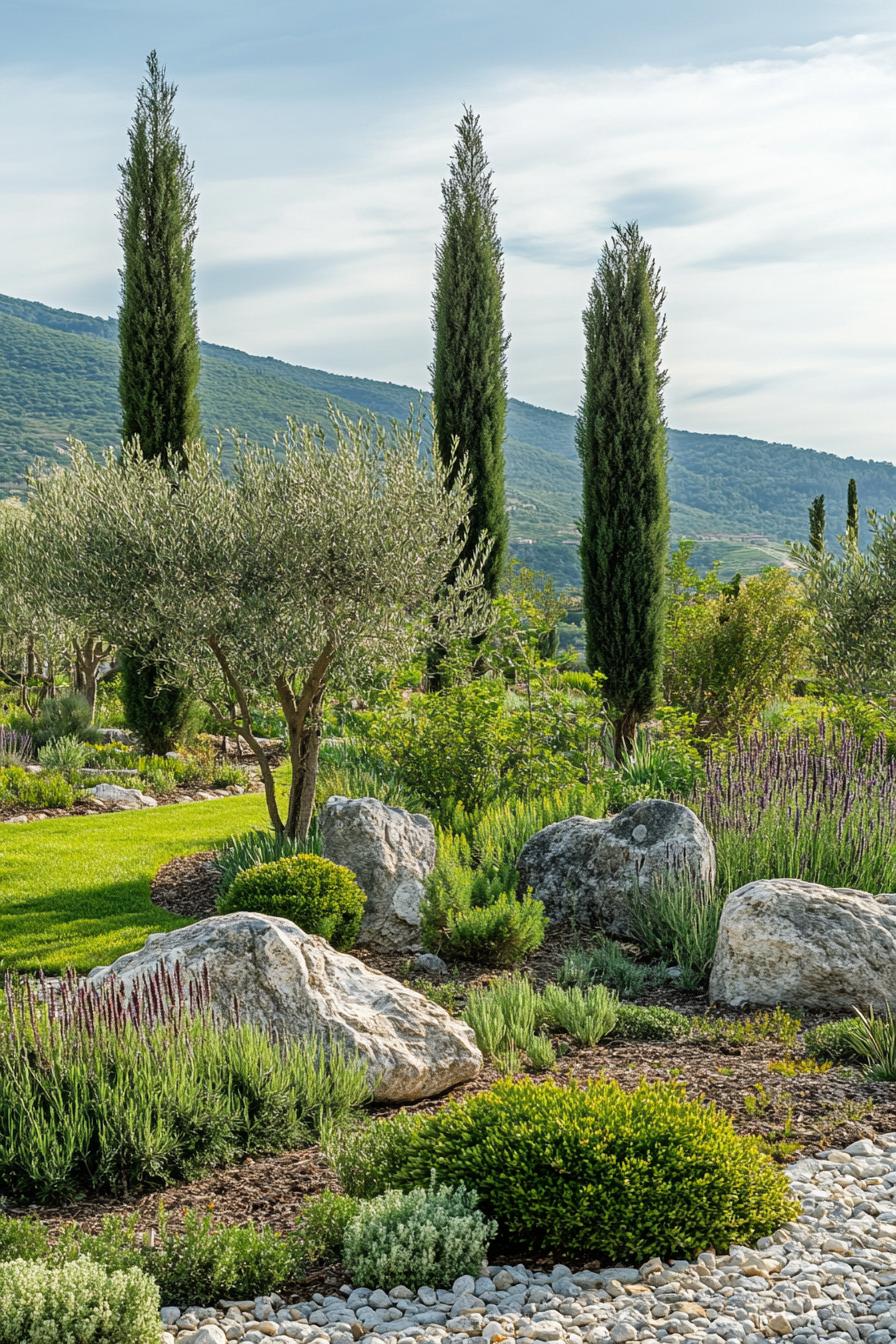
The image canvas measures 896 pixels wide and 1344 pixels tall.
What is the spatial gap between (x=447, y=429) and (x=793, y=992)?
458 inches

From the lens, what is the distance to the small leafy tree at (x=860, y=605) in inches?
335

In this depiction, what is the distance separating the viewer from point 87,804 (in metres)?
12.8

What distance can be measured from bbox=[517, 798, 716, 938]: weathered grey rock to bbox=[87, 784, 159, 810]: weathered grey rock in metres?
6.12

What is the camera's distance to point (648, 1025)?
19.3 ft

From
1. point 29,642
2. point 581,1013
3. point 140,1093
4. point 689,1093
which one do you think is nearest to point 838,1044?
point 689,1093

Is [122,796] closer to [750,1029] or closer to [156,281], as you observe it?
[156,281]

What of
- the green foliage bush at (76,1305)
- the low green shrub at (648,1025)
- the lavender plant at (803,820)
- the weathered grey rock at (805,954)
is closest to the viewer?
the green foliage bush at (76,1305)

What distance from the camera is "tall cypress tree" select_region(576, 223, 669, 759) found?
591 inches

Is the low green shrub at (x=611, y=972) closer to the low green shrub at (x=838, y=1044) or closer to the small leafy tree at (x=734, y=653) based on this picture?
the low green shrub at (x=838, y=1044)

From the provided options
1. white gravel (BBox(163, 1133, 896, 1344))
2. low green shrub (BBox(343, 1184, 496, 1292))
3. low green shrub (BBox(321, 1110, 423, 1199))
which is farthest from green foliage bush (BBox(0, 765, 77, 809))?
white gravel (BBox(163, 1133, 896, 1344))

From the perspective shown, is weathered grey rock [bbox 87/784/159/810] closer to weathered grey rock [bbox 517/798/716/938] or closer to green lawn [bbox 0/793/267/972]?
green lawn [bbox 0/793/267/972]

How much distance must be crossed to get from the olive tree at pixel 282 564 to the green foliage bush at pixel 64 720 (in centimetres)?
790

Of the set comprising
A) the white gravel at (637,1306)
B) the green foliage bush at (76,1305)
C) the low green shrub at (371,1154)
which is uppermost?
the green foliage bush at (76,1305)

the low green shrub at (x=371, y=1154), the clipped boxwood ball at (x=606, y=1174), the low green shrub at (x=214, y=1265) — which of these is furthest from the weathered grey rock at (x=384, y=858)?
the low green shrub at (x=214, y=1265)
